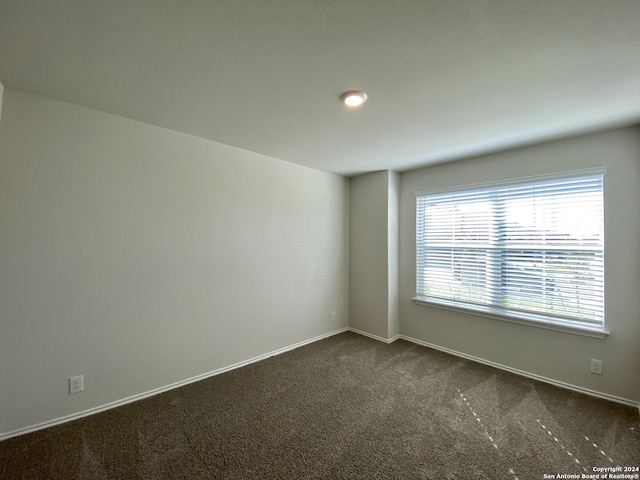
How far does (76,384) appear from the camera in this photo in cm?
206

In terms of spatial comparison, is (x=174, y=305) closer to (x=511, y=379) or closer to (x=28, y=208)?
(x=28, y=208)

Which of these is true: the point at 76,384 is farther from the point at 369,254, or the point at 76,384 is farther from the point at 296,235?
the point at 369,254

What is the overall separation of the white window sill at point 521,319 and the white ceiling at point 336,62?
1.80m

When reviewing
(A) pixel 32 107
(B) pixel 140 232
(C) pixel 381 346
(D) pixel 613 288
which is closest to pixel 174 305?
(B) pixel 140 232

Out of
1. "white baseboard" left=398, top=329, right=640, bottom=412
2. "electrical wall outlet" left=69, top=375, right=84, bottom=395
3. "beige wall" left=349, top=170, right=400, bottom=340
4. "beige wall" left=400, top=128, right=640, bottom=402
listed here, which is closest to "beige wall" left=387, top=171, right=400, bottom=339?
"beige wall" left=349, top=170, right=400, bottom=340

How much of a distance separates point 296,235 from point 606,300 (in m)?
3.14

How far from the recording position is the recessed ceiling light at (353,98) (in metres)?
1.83

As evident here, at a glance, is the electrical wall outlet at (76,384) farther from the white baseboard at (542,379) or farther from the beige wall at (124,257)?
the white baseboard at (542,379)

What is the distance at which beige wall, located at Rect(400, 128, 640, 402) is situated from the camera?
7.54ft

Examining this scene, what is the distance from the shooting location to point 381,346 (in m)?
3.56

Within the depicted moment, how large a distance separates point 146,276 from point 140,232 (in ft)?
1.28

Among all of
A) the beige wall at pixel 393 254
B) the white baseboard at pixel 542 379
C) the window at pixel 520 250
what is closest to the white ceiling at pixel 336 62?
the window at pixel 520 250

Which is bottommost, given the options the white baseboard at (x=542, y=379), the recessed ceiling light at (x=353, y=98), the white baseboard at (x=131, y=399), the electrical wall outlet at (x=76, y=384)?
the white baseboard at (x=542, y=379)

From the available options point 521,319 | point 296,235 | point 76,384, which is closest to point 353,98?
point 296,235
